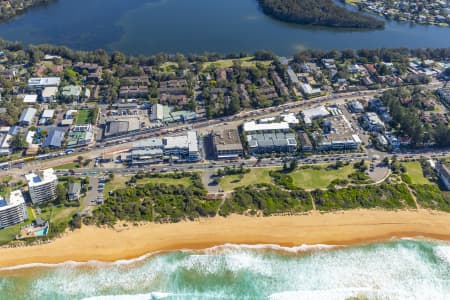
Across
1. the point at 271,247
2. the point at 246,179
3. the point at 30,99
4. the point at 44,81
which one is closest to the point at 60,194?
the point at 246,179

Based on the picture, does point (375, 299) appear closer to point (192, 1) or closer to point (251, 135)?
point (251, 135)

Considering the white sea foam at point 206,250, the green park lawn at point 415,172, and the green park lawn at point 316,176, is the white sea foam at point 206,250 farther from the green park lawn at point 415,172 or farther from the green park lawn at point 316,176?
the green park lawn at point 415,172

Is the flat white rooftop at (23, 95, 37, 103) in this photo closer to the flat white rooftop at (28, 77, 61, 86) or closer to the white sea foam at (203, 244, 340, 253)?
the flat white rooftop at (28, 77, 61, 86)

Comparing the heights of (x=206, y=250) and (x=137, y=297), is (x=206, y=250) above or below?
above

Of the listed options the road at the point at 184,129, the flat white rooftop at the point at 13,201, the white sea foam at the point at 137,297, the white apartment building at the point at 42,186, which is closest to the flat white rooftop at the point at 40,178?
the white apartment building at the point at 42,186

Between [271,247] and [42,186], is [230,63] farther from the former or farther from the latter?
[271,247]

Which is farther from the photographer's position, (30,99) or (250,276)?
(30,99)
